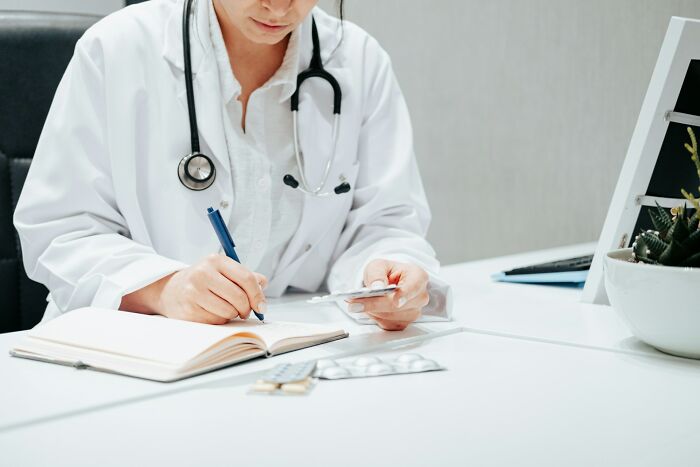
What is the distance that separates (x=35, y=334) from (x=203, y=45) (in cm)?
55

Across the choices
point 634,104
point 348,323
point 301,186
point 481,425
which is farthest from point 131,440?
point 634,104

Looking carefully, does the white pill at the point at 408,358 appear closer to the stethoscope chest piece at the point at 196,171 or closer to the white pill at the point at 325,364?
the white pill at the point at 325,364

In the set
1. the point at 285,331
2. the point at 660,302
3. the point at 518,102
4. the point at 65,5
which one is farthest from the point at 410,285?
the point at 518,102

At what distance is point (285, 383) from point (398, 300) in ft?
0.85

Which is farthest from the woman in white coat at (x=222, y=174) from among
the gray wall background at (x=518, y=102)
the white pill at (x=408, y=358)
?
the gray wall background at (x=518, y=102)

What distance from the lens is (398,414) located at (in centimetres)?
65

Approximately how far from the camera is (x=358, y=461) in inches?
21.9

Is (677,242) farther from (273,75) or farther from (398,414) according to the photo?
(273,75)

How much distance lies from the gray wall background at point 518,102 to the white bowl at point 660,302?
4.07 ft

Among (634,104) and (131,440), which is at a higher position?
(634,104)

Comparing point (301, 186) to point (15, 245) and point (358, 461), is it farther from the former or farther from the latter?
point (358, 461)

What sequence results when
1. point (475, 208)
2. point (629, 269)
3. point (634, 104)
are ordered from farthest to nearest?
point (634, 104) < point (475, 208) < point (629, 269)

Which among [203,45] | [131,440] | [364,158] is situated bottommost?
[131,440]

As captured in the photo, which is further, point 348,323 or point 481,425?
point 348,323
